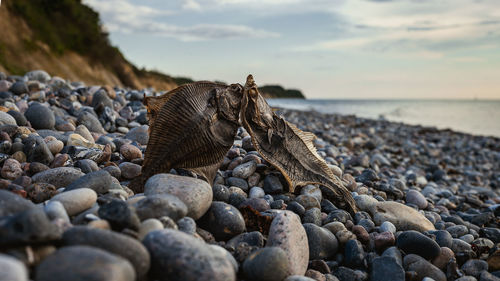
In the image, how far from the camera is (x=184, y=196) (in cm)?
264

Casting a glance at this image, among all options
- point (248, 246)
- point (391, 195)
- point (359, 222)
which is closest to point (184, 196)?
point (248, 246)

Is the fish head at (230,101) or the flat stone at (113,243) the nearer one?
the flat stone at (113,243)

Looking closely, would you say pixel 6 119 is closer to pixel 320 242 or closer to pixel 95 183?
pixel 95 183

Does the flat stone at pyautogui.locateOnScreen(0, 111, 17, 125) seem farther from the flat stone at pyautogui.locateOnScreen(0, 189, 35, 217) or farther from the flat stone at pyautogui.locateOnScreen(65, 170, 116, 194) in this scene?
the flat stone at pyautogui.locateOnScreen(0, 189, 35, 217)

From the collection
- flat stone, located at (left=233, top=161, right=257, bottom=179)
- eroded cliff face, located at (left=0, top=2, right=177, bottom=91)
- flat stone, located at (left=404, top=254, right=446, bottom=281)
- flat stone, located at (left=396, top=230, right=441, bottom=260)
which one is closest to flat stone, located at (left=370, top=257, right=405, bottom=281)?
flat stone, located at (left=404, top=254, right=446, bottom=281)

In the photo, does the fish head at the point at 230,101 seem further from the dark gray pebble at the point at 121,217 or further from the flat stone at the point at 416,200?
the flat stone at the point at 416,200

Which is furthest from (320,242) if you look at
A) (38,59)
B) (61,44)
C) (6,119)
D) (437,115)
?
(437,115)

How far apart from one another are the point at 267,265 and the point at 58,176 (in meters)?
1.92

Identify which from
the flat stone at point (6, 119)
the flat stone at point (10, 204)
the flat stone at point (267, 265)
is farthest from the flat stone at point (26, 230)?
the flat stone at point (6, 119)

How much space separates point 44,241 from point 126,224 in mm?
420

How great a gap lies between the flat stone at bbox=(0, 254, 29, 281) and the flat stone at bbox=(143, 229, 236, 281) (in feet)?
2.02

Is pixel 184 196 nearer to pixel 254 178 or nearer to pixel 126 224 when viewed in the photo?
pixel 126 224

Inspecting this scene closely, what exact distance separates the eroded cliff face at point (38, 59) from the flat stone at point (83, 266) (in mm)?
14130

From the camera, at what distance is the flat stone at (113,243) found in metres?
1.84
